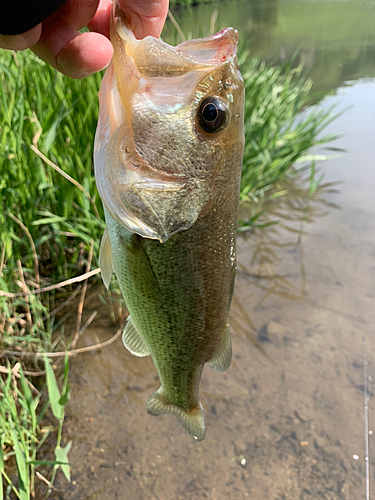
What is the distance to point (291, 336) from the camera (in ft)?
9.77

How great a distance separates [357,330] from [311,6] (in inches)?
1094

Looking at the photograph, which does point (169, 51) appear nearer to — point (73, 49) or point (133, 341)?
point (73, 49)

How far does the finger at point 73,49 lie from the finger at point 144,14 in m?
0.13

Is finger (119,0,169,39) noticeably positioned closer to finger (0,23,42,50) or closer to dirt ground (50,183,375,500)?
finger (0,23,42,50)

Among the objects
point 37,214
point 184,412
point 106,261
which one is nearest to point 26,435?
point 184,412

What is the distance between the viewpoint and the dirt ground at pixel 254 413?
211 cm

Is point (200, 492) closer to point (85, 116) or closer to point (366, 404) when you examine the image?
point (366, 404)

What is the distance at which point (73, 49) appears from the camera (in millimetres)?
1155

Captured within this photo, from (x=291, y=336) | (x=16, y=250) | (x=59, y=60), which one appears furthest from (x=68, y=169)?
(x=291, y=336)

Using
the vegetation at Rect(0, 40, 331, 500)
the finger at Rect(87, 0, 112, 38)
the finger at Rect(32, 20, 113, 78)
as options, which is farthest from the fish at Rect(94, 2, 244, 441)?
the vegetation at Rect(0, 40, 331, 500)

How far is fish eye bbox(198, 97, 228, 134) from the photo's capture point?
3.34 feet

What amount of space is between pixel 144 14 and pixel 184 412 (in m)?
1.39

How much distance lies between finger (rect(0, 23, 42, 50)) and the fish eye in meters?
0.52

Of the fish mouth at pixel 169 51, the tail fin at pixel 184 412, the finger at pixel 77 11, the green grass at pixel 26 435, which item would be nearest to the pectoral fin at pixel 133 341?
the tail fin at pixel 184 412
